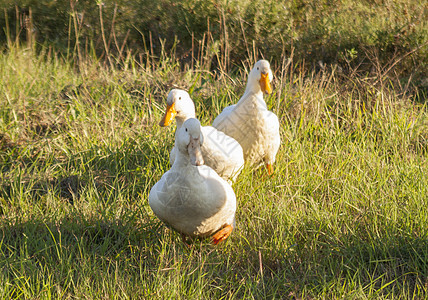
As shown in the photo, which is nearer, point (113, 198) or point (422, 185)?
point (422, 185)

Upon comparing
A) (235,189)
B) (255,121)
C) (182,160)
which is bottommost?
(235,189)

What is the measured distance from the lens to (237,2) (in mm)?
5668

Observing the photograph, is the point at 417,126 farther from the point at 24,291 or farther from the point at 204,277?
the point at 24,291

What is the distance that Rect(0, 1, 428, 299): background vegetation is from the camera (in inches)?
102

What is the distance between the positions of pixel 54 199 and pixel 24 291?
886mm

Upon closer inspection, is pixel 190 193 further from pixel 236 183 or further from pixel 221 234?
pixel 236 183

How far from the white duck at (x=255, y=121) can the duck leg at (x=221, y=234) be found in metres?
0.72

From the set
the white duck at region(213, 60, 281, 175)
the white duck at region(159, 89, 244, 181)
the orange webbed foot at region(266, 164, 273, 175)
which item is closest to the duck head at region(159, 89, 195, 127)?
the white duck at region(159, 89, 244, 181)

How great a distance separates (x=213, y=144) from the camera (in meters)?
2.98

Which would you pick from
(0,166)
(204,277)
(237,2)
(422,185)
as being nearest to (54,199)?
(0,166)

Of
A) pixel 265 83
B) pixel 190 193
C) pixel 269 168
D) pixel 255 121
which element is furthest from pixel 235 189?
pixel 190 193

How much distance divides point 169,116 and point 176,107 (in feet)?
0.31

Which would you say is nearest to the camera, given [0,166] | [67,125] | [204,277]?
[204,277]

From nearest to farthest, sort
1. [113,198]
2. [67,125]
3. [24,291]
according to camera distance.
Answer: [24,291] → [113,198] → [67,125]
